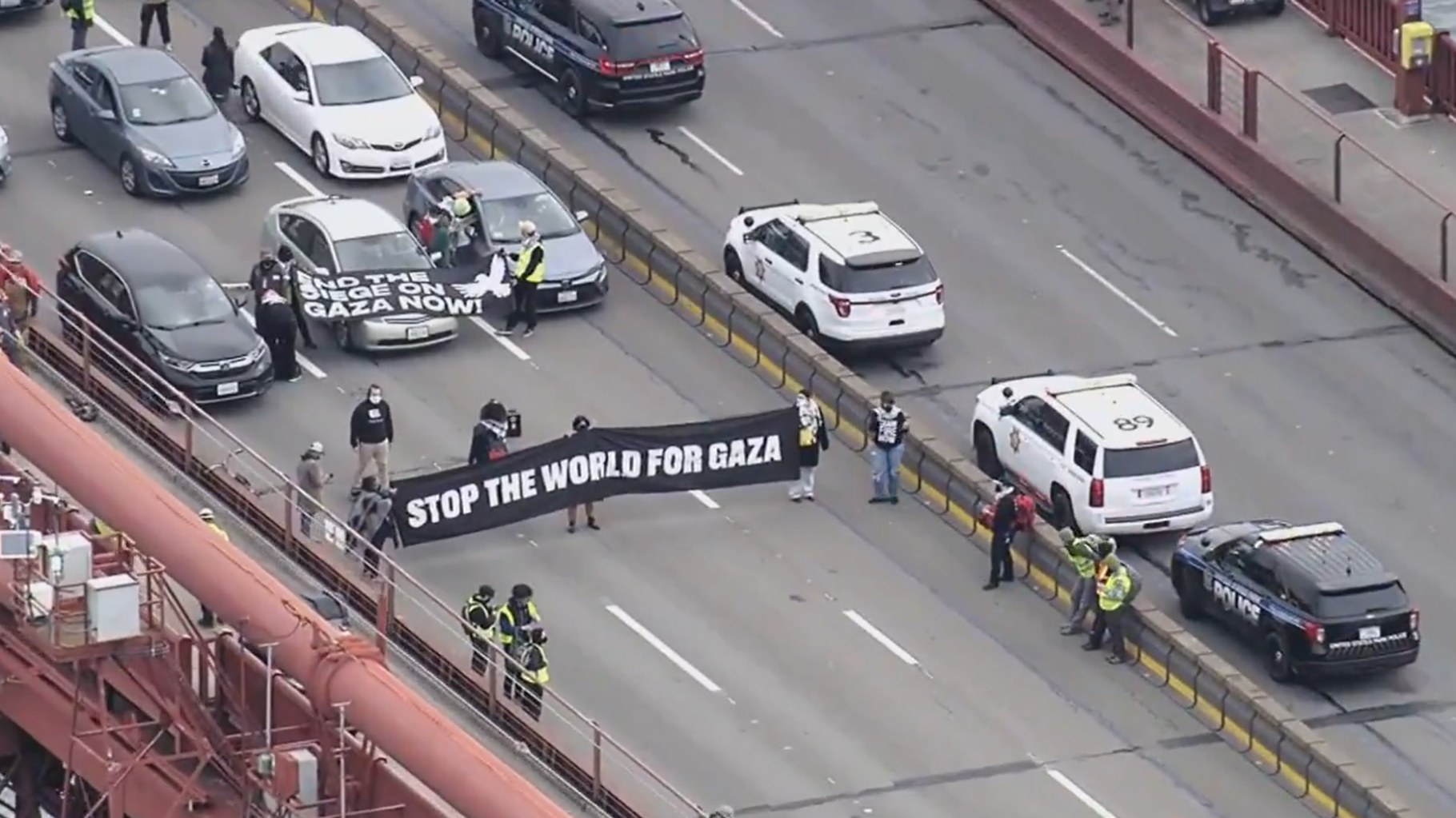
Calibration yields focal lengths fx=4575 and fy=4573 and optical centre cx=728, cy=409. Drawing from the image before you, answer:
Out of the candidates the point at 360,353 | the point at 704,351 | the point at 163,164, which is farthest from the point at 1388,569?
the point at 163,164

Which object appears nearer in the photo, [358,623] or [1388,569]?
[358,623]

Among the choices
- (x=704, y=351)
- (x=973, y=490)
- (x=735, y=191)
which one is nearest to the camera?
(x=973, y=490)

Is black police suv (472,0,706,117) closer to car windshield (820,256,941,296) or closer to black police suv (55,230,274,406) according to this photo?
car windshield (820,256,941,296)

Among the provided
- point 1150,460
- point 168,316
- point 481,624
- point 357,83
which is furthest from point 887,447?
point 357,83

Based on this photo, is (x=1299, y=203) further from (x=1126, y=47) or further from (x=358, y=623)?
(x=358, y=623)

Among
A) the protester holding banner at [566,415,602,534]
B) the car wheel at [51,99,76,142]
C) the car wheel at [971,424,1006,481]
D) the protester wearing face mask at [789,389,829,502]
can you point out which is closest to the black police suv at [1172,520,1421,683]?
the car wheel at [971,424,1006,481]
